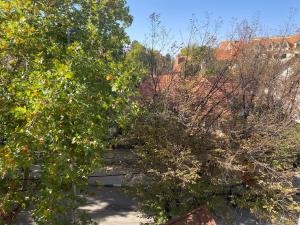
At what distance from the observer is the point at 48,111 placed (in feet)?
17.0

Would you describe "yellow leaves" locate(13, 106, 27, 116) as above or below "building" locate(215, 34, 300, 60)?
below

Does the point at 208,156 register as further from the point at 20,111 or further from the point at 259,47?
the point at 259,47

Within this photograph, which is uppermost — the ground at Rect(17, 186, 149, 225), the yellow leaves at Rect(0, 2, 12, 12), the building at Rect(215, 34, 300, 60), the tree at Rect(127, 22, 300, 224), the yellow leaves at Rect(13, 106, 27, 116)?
the building at Rect(215, 34, 300, 60)

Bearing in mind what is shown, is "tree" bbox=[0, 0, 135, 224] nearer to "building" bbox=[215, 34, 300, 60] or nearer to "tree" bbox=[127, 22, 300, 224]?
"tree" bbox=[127, 22, 300, 224]

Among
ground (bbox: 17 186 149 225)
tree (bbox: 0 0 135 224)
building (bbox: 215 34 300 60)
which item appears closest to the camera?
tree (bbox: 0 0 135 224)

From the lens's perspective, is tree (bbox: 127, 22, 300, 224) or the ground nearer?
tree (bbox: 127, 22, 300, 224)

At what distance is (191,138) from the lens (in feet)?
31.7

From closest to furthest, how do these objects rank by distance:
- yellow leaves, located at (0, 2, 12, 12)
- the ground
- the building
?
yellow leaves, located at (0, 2, 12, 12), the ground, the building

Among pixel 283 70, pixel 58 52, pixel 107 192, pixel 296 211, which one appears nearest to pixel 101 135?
pixel 58 52

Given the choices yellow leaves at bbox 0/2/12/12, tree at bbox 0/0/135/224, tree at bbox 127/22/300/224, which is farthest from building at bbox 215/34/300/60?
yellow leaves at bbox 0/2/12/12

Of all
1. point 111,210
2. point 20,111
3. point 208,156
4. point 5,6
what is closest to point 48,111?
point 20,111

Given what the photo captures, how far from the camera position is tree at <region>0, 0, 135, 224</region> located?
5195 mm

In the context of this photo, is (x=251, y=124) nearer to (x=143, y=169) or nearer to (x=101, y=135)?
(x=143, y=169)

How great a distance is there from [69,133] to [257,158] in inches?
295
